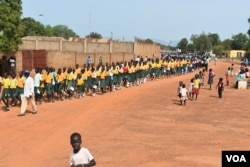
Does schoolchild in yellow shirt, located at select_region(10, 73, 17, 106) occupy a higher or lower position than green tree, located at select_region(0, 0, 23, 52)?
lower

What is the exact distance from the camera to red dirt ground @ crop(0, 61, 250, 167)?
37.4 feet

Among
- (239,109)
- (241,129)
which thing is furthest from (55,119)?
(239,109)

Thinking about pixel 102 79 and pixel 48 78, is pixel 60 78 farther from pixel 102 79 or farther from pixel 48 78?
pixel 102 79

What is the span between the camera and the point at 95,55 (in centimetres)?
4081

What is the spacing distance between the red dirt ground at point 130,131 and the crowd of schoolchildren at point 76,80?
0.69 metres

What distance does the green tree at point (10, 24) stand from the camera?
33.2 metres

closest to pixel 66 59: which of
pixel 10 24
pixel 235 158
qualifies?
pixel 10 24

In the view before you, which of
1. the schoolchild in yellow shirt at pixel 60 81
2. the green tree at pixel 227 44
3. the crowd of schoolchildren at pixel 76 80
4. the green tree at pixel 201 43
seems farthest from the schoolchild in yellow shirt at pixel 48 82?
the green tree at pixel 227 44

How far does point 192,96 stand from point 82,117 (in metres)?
7.96

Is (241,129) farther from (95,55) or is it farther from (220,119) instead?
(95,55)

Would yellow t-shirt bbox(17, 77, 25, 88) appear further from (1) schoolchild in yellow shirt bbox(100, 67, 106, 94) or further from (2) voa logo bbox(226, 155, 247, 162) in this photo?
(2) voa logo bbox(226, 155, 247, 162)

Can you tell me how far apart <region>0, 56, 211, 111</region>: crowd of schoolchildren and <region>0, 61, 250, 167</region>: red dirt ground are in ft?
2.25

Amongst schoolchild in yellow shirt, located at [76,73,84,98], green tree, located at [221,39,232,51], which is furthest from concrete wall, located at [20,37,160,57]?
green tree, located at [221,39,232,51]

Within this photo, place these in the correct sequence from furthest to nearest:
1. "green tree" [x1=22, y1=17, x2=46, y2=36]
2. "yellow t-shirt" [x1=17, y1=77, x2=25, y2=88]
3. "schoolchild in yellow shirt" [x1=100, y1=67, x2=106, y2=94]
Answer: "green tree" [x1=22, y1=17, x2=46, y2=36], "schoolchild in yellow shirt" [x1=100, y1=67, x2=106, y2=94], "yellow t-shirt" [x1=17, y1=77, x2=25, y2=88]
